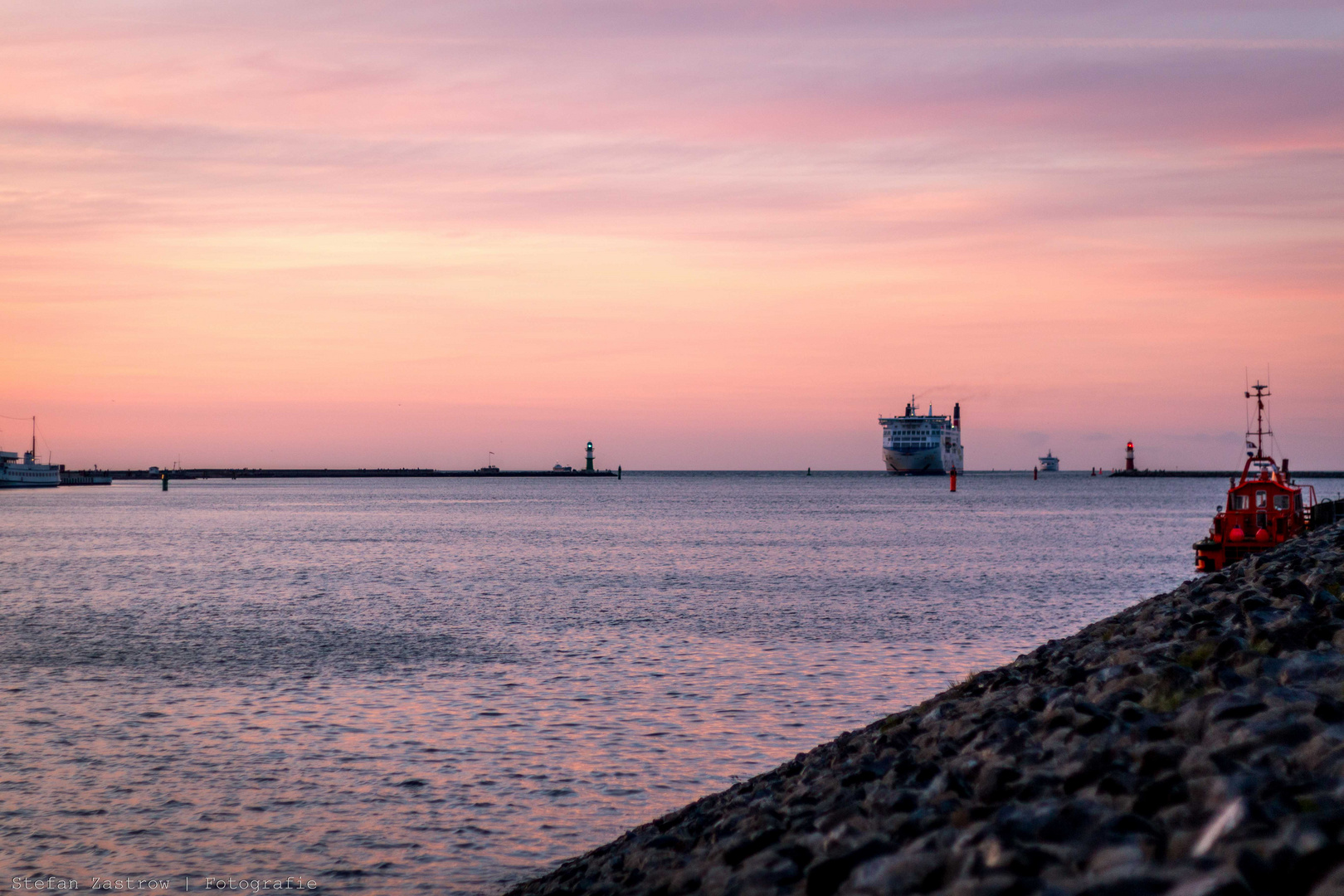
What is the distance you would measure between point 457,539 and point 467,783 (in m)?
54.8

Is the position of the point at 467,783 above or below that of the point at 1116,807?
below

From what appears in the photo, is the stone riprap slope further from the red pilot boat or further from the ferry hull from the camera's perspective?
the ferry hull

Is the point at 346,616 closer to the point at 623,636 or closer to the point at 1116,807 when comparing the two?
the point at 623,636

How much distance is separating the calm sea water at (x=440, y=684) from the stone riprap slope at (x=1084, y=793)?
295 centimetres

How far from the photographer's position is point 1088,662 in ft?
37.4

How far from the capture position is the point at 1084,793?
593 cm

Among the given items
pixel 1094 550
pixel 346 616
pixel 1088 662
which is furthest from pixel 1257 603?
pixel 1094 550

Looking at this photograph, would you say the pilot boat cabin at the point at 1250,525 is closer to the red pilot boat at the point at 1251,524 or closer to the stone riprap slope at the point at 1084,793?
the red pilot boat at the point at 1251,524

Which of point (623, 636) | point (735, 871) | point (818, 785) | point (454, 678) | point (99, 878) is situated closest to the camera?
point (735, 871)

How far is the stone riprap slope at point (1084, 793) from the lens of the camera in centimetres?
470

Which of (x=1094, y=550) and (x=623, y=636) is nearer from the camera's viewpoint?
(x=623, y=636)

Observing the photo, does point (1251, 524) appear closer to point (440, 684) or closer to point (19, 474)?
point (440, 684)

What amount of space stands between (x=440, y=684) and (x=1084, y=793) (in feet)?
52.0

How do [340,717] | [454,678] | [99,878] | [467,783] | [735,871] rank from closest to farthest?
[735,871]
[99,878]
[467,783]
[340,717]
[454,678]
